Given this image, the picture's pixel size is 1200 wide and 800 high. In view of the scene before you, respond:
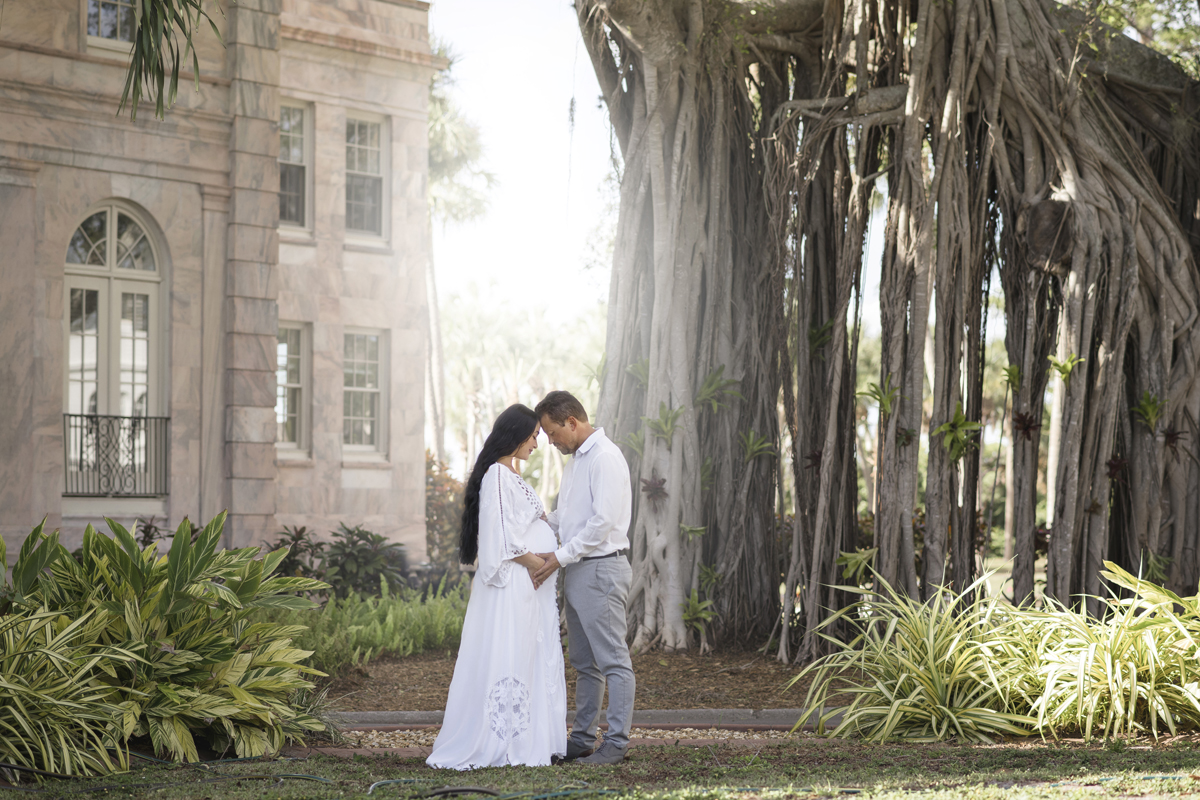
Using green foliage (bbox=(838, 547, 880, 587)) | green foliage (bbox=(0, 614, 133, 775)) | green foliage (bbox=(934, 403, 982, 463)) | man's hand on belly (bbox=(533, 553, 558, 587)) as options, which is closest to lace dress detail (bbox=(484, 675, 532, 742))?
man's hand on belly (bbox=(533, 553, 558, 587))

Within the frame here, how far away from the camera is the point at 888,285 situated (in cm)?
752

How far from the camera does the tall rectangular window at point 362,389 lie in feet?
49.4

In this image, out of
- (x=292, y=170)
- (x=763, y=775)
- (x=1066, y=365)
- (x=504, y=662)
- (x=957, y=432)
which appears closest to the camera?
(x=763, y=775)

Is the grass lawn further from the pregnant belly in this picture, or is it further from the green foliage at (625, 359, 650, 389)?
the green foliage at (625, 359, 650, 389)

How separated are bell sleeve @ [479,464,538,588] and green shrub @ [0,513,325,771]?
0.94 meters

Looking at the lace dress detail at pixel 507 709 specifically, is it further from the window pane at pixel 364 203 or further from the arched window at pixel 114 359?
the window pane at pixel 364 203

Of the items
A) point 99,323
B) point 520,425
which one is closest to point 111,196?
point 99,323

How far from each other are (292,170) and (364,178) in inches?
39.2

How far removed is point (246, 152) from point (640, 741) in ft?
28.4

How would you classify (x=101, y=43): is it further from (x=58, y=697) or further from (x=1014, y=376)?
(x=1014, y=376)

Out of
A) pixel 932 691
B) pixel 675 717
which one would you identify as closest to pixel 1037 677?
pixel 932 691

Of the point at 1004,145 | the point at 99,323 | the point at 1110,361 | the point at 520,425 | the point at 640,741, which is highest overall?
the point at 1004,145

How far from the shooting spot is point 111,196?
1117 centimetres

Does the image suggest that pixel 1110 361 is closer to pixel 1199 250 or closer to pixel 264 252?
pixel 1199 250
